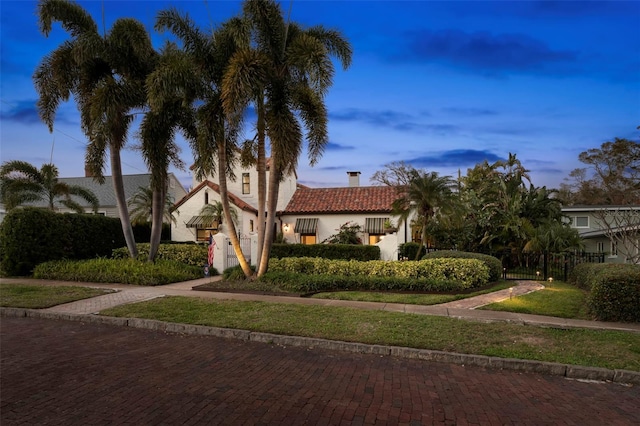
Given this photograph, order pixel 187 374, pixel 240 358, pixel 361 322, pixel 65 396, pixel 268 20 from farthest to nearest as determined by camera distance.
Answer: pixel 268 20 → pixel 361 322 → pixel 240 358 → pixel 187 374 → pixel 65 396

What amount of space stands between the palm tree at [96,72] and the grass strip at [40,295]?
5397 mm

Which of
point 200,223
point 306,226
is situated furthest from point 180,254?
point 306,226

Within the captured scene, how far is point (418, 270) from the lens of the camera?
508 inches

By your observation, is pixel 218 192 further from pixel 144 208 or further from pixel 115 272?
pixel 115 272

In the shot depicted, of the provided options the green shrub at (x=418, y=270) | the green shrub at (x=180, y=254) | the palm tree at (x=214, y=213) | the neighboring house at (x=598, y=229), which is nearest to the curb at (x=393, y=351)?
the green shrub at (x=418, y=270)

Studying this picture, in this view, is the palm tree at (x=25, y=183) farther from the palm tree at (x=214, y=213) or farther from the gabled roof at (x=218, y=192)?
the palm tree at (x=214, y=213)

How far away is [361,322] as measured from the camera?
808 cm

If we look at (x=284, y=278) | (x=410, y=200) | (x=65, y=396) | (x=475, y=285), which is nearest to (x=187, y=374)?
(x=65, y=396)

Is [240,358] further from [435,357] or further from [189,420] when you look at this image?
[435,357]

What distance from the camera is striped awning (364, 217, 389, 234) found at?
Result: 2647cm

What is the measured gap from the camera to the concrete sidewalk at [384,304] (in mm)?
8430

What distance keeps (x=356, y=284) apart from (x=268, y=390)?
7.69 m

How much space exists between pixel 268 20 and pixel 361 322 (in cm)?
904

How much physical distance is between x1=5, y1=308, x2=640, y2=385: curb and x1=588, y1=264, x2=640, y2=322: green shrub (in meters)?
3.53
